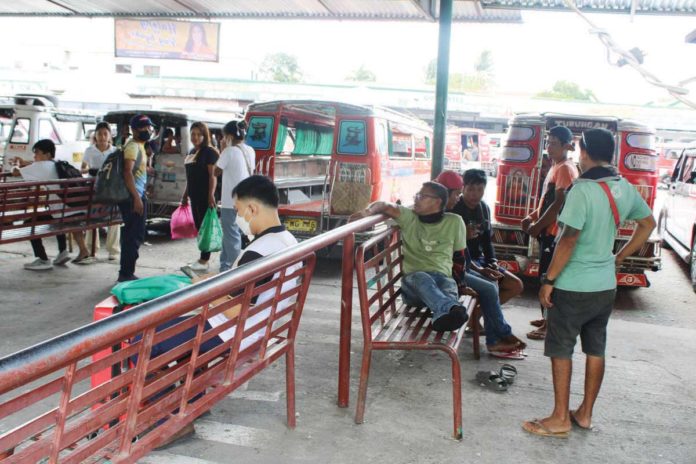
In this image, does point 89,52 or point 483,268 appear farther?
point 89,52

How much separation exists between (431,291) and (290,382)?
1087 mm

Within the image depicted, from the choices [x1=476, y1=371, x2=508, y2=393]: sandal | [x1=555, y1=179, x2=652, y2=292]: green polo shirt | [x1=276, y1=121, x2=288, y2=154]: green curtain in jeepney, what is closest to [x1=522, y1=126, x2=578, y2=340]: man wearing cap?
[x1=476, y1=371, x2=508, y2=393]: sandal

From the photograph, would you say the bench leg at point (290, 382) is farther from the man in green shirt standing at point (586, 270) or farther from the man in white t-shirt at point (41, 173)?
the man in white t-shirt at point (41, 173)

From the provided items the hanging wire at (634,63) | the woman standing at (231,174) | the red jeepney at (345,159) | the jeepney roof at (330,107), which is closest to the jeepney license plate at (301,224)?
the red jeepney at (345,159)

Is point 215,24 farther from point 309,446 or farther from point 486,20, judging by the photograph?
point 309,446

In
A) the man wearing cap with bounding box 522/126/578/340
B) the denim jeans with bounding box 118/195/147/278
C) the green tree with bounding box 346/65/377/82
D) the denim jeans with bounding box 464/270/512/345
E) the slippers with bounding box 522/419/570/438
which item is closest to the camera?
the slippers with bounding box 522/419/570/438

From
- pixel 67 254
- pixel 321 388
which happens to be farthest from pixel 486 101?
pixel 321 388

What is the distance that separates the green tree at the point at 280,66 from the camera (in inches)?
3236

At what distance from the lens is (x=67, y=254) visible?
7.79 meters

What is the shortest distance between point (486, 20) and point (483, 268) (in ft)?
16.6

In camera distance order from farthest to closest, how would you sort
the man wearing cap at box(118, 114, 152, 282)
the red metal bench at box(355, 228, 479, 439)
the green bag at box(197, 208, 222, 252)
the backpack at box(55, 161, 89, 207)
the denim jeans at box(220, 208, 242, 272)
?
the green bag at box(197, 208, 222, 252) → the denim jeans at box(220, 208, 242, 272) → the backpack at box(55, 161, 89, 207) → the man wearing cap at box(118, 114, 152, 282) → the red metal bench at box(355, 228, 479, 439)

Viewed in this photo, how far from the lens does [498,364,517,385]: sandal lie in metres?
4.34

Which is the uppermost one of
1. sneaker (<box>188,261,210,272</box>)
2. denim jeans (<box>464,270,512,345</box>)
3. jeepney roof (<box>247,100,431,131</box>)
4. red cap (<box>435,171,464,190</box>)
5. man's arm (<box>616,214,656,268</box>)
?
jeepney roof (<box>247,100,431,131</box>)

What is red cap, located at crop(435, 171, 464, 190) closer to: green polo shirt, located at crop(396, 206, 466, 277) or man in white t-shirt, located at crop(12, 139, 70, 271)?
green polo shirt, located at crop(396, 206, 466, 277)
